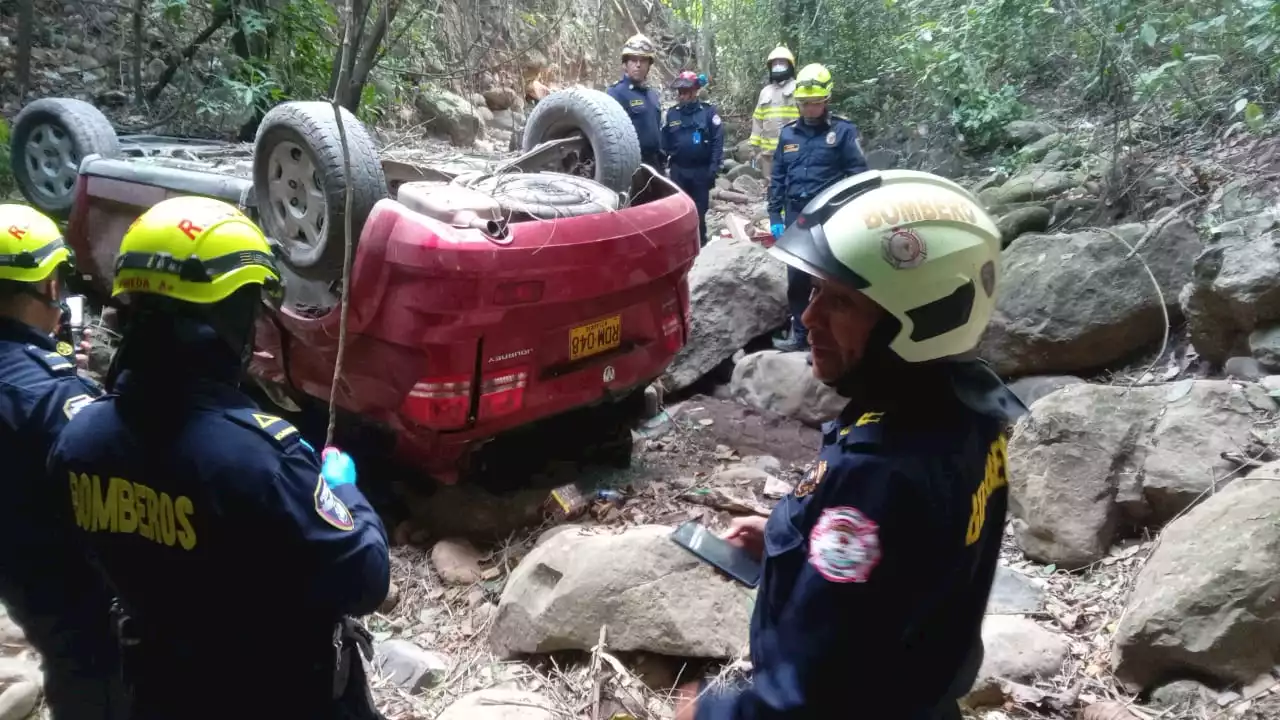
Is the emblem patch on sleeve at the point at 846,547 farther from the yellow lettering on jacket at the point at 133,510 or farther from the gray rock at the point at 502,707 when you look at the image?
the gray rock at the point at 502,707

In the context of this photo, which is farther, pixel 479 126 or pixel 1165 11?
pixel 479 126

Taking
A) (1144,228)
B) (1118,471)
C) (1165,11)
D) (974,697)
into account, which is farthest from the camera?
(1165,11)

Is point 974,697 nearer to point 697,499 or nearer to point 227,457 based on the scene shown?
point 697,499

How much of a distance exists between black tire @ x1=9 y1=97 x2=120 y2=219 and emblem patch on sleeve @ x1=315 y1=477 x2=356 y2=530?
4337 millimetres

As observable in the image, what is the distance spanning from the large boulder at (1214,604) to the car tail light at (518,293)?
237cm

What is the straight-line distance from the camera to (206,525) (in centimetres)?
168

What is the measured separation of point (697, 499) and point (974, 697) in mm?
1779

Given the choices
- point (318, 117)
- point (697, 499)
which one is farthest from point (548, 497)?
point (318, 117)

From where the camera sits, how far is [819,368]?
5.61 ft

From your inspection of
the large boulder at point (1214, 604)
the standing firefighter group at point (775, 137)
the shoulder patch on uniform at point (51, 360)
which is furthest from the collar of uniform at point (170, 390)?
the standing firefighter group at point (775, 137)

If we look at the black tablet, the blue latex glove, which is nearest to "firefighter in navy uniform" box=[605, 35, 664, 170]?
the blue latex glove

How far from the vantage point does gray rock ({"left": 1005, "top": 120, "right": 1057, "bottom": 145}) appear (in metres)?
9.61

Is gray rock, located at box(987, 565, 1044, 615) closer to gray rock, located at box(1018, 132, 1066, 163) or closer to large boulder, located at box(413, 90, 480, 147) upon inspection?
gray rock, located at box(1018, 132, 1066, 163)

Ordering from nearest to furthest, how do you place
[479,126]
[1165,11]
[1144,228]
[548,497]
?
[548,497] → [1144,228] → [1165,11] → [479,126]
